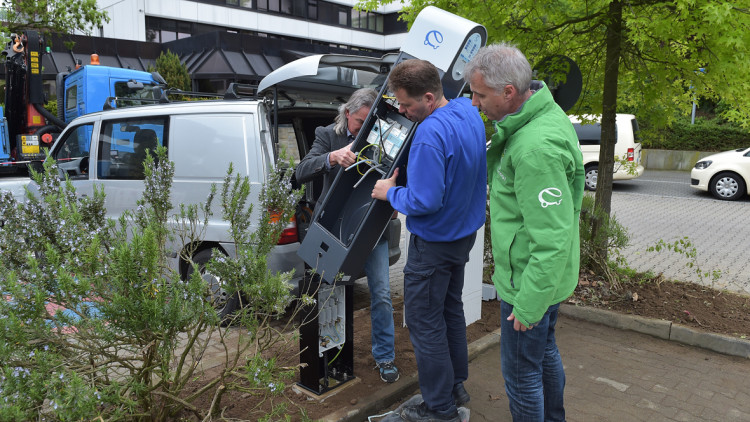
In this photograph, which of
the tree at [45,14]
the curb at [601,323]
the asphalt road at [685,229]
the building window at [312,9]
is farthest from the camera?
the building window at [312,9]

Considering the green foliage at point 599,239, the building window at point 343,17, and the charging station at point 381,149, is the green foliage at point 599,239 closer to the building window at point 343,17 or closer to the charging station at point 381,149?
the charging station at point 381,149

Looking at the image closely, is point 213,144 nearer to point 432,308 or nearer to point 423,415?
point 432,308

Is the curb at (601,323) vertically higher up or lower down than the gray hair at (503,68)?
lower down

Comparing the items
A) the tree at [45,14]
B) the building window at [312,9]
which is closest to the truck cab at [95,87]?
the tree at [45,14]

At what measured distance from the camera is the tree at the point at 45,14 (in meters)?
14.1

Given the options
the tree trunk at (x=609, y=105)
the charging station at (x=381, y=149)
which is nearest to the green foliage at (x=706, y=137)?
the tree trunk at (x=609, y=105)

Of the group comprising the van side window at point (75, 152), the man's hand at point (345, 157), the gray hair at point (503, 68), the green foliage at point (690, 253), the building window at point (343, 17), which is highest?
the building window at point (343, 17)

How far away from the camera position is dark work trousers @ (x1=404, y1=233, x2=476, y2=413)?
2908 mm

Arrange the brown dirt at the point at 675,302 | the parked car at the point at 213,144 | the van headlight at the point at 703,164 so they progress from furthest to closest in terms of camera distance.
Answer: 1. the van headlight at the point at 703,164
2. the brown dirt at the point at 675,302
3. the parked car at the point at 213,144

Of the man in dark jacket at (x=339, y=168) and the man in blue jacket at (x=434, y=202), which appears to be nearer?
the man in blue jacket at (x=434, y=202)

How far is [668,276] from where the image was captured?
6328mm

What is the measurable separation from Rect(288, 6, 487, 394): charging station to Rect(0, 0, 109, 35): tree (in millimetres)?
14320

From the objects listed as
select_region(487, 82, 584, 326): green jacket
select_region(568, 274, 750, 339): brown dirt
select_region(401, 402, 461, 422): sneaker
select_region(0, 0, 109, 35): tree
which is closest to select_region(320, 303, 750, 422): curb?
select_region(568, 274, 750, 339): brown dirt

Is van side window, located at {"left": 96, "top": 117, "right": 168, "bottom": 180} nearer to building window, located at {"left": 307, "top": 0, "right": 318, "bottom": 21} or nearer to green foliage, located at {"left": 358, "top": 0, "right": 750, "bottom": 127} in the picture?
green foliage, located at {"left": 358, "top": 0, "right": 750, "bottom": 127}
